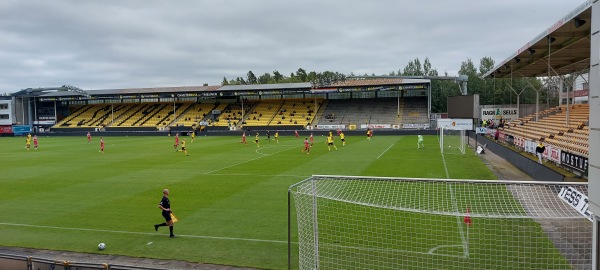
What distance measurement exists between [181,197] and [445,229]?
10.4 meters

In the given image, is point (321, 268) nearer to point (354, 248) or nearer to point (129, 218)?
point (354, 248)

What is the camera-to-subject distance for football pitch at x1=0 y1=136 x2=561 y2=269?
11352 mm

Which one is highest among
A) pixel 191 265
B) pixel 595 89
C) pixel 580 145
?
pixel 595 89

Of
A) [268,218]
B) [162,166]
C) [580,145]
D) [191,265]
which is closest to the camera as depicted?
[191,265]

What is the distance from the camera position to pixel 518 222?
11.9m

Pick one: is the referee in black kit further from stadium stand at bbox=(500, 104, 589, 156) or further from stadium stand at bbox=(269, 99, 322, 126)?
stadium stand at bbox=(269, 99, 322, 126)

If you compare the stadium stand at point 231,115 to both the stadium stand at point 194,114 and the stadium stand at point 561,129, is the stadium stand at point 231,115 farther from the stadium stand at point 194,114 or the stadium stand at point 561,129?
the stadium stand at point 561,129

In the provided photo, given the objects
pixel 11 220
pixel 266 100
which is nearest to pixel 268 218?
pixel 11 220

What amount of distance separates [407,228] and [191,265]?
19.4ft

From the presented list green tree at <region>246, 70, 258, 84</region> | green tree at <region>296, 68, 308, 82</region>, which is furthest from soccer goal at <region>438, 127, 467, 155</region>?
green tree at <region>246, 70, 258, 84</region>

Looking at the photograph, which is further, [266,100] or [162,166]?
[266,100]

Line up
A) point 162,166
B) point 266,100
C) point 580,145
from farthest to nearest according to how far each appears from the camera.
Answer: point 266,100, point 162,166, point 580,145

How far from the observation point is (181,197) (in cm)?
1725

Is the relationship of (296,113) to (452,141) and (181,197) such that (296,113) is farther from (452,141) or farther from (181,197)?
(181,197)
